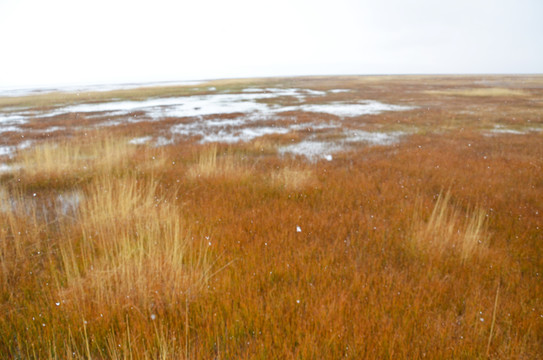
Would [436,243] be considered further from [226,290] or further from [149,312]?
[149,312]

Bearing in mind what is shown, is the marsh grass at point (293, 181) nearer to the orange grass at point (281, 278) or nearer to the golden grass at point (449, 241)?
the orange grass at point (281, 278)

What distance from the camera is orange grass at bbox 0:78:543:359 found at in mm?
2799

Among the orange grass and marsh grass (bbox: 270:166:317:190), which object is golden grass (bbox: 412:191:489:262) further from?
marsh grass (bbox: 270:166:317:190)

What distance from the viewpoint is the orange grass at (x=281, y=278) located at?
2.80 meters

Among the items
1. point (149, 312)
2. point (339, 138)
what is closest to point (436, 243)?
point (149, 312)

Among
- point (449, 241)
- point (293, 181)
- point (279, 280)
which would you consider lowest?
point (279, 280)

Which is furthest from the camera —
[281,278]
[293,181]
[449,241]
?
[293,181]

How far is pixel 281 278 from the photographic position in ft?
12.6

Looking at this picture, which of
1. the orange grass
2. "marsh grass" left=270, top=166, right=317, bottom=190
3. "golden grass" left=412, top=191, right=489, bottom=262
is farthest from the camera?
"marsh grass" left=270, top=166, right=317, bottom=190

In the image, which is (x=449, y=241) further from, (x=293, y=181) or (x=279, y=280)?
(x=293, y=181)

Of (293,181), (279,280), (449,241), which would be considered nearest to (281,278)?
(279,280)

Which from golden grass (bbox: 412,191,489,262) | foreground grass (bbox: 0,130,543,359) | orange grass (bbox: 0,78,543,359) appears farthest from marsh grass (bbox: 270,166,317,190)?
golden grass (bbox: 412,191,489,262)

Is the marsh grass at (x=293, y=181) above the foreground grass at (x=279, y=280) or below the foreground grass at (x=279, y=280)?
above

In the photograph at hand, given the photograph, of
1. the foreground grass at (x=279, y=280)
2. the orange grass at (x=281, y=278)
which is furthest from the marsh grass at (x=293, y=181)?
the foreground grass at (x=279, y=280)
